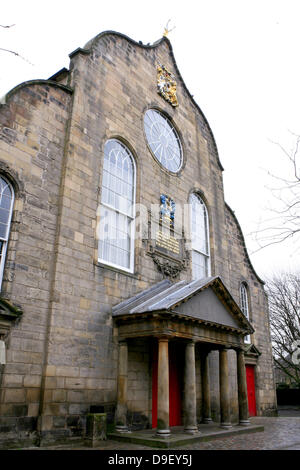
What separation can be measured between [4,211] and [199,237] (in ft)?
31.7

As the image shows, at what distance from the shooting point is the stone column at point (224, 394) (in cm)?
1279

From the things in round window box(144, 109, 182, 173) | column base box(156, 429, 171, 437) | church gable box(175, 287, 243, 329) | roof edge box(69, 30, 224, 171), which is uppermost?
roof edge box(69, 30, 224, 171)

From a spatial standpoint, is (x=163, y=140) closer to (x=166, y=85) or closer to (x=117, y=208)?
(x=166, y=85)

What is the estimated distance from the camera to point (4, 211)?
10.3 m

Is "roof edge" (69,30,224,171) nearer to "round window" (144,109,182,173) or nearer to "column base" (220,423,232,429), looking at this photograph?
"round window" (144,109,182,173)

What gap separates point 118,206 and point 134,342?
15.0ft

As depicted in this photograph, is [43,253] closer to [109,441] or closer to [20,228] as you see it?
[20,228]

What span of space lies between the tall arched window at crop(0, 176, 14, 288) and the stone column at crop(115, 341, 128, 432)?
4.27 m

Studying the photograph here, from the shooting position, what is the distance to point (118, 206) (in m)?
13.7

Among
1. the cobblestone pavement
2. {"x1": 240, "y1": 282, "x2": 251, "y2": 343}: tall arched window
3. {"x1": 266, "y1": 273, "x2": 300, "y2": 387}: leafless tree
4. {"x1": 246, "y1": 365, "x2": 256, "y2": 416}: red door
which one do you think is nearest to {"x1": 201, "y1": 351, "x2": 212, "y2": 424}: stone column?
the cobblestone pavement

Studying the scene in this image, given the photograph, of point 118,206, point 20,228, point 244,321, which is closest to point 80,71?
point 118,206

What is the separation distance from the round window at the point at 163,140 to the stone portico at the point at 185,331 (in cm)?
550

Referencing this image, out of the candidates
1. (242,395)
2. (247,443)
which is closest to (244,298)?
(242,395)

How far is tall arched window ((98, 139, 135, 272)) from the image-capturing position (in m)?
A: 12.9
